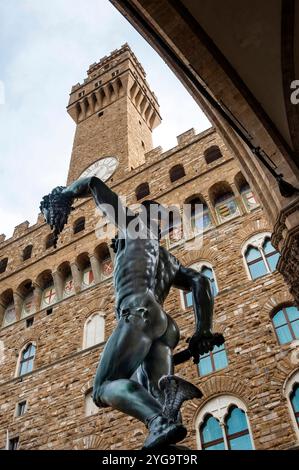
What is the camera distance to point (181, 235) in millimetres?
14234

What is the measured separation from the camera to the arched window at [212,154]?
15734 millimetres

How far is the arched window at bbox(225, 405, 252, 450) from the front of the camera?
28.3ft

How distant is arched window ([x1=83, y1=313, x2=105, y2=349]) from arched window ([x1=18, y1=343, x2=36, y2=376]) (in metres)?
2.08

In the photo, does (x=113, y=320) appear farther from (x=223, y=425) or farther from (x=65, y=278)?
(x=223, y=425)

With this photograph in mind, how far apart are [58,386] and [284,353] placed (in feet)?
20.6

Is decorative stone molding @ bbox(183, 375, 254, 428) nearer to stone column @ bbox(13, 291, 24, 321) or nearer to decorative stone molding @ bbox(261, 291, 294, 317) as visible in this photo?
decorative stone molding @ bbox(261, 291, 294, 317)

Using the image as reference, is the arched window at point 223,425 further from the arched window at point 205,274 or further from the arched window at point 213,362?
the arched window at point 205,274

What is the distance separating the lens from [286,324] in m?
9.94

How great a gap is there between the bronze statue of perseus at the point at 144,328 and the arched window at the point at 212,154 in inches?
505

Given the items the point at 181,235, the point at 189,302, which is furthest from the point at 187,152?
the point at 189,302

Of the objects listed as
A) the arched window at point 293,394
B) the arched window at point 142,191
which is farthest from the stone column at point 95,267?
the arched window at point 293,394

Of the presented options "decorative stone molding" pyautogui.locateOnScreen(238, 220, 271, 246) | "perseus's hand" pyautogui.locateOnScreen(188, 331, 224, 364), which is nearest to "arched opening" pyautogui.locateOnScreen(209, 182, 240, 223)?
"decorative stone molding" pyautogui.locateOnScreen(238, 220, 271, 246)
